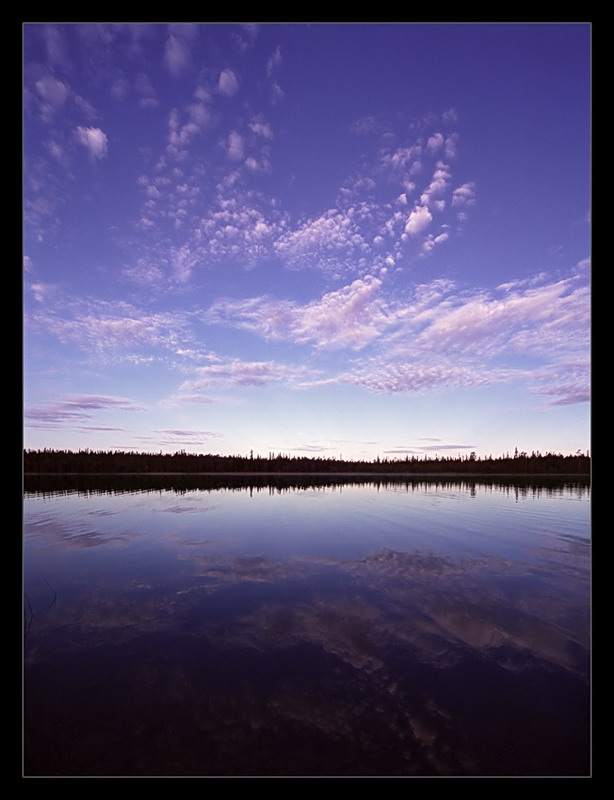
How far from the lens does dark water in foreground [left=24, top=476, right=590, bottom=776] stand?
5.02m

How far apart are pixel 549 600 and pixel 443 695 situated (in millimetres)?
6971

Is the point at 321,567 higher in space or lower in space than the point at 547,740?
lower

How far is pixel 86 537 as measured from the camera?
19562mm

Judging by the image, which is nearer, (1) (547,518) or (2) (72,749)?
(2) (72,749)

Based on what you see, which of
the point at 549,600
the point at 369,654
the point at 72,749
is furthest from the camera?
the point at 549,600

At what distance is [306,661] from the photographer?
24.4 ft

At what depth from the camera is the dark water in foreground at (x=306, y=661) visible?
5016 mm
